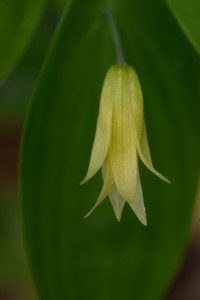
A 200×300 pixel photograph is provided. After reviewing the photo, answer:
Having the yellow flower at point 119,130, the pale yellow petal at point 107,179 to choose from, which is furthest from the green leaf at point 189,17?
the pale yellow petal at point 107,179

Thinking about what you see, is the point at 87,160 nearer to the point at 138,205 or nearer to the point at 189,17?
the point at 138,205

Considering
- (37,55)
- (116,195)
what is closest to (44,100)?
(116,195)

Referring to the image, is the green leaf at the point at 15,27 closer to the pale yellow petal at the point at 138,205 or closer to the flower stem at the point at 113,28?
the flower stem at the point at 113,28

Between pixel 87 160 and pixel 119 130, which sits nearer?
pixel 119 130

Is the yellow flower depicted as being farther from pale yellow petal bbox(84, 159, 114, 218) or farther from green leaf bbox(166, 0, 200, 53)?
green leaf bbox(166, 0, 200, 53)

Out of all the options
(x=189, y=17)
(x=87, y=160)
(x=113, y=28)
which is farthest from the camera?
(x=87, y=160)

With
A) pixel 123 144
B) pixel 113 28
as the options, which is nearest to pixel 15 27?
pixel 113 28
